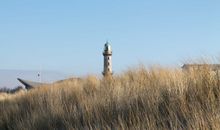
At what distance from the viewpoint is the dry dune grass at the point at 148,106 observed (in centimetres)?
659

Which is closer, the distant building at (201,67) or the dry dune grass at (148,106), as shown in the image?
the dry dune grass at (148,106)

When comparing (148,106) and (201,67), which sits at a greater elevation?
(201,67)

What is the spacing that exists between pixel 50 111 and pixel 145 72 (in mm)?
2401

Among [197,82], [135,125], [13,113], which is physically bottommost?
[13,113]

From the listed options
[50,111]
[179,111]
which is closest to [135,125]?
[179,111]

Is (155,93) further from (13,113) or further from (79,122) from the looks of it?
(13,113)

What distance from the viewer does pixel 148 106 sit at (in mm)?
7832

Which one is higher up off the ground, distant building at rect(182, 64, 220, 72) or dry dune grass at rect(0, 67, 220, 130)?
distant building at rect(182, 64, 220, 72)

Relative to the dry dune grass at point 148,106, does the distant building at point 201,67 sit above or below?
above

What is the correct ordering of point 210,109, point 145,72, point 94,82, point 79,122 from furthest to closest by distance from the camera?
point 94,82
point 145,72
point 79,122
point 210,109

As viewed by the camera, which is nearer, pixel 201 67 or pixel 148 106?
pixel 148 106

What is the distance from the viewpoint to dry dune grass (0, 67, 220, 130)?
659cm

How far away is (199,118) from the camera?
238 inches

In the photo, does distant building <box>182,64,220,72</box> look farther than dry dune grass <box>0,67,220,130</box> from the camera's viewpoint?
Yes
